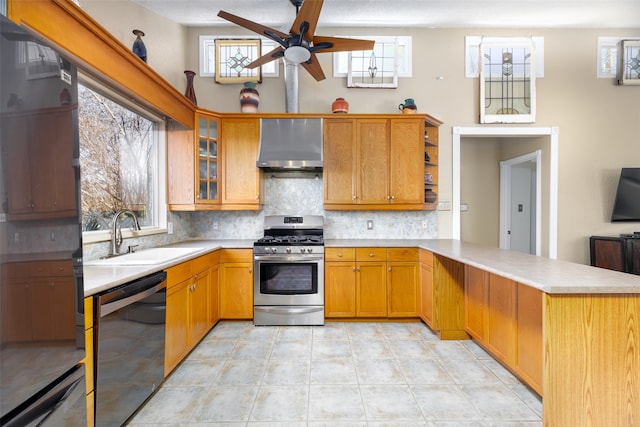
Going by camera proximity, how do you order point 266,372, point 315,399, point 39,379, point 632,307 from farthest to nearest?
point 266,372, point 315,399, point 632,307, point 39,379

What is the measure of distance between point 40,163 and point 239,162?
254 cm

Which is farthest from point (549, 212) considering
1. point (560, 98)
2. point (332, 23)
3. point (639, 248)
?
point (332, 23)

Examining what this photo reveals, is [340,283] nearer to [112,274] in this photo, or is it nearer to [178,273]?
[178,273]

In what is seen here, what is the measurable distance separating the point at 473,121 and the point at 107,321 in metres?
4.22

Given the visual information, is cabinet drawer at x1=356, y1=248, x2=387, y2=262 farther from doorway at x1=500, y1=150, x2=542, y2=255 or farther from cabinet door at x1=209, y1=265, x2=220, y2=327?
doorway at x1=500, y1=150, x2=542, y2=255

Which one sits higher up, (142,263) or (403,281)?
(142,263)

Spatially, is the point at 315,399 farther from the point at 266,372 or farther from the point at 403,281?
the point at 403,281

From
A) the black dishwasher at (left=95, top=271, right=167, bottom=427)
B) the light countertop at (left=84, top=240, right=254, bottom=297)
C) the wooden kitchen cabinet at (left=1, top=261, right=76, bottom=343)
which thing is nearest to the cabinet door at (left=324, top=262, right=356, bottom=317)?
the light countertop at (left=84, top=240, right=254, bottom=297)

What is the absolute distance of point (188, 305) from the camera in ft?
7.97

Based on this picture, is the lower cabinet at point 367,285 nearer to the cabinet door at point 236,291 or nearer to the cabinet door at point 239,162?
the cabinet door at point 236,291

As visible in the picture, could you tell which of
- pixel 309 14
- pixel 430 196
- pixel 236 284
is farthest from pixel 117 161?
pixel 430 196

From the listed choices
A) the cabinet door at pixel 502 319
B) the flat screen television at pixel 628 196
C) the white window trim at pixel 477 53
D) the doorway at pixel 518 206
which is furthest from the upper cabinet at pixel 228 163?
the flat screen television at pixel 628 196

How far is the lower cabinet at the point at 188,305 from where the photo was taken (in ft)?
7.00

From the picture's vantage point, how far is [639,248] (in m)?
3.39
